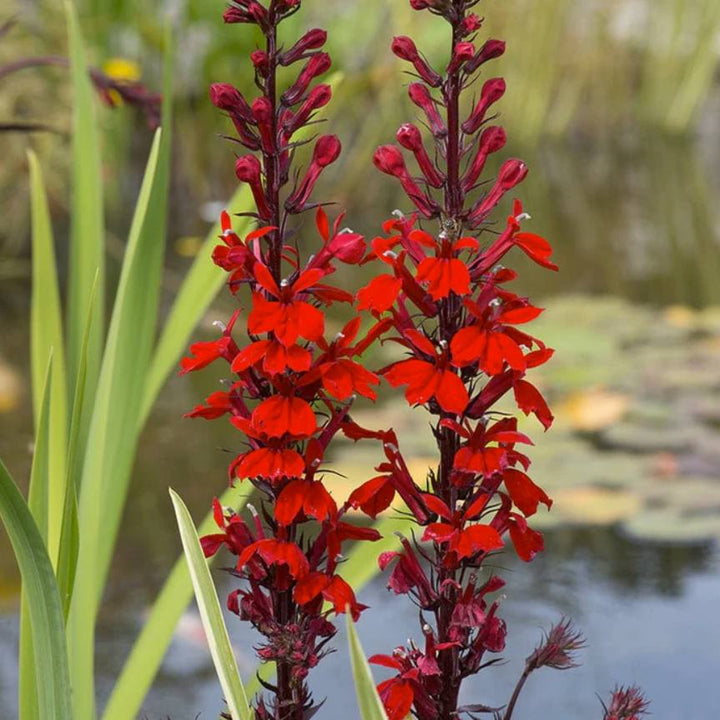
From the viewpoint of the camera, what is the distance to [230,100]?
0.68 meters

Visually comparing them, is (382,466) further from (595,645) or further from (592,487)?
(592,487)

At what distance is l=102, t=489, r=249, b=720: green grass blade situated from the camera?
3.60 ft

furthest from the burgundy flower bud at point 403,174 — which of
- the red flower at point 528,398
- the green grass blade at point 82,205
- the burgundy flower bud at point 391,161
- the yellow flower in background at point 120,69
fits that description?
the yellow flower in background at point 120,69

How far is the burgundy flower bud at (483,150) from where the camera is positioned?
69cm

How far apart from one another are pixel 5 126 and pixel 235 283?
0.58 metres

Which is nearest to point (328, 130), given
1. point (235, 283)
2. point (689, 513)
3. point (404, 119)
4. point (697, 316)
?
point (404, 119)

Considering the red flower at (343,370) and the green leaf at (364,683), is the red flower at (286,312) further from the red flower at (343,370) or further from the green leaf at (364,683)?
the green leaf at (364,683)

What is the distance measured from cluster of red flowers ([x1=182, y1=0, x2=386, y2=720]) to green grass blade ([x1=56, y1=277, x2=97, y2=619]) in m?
0.16

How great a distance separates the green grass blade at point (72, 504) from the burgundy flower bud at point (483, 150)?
11.8 inches

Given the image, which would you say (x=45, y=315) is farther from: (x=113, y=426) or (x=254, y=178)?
(x=254, y=178)

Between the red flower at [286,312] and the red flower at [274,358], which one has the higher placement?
the red flower at [286,312]

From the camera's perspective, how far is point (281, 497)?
0.66m

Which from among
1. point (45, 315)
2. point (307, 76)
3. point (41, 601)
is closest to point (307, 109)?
point (307, 76)

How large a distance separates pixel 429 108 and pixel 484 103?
0.03m
